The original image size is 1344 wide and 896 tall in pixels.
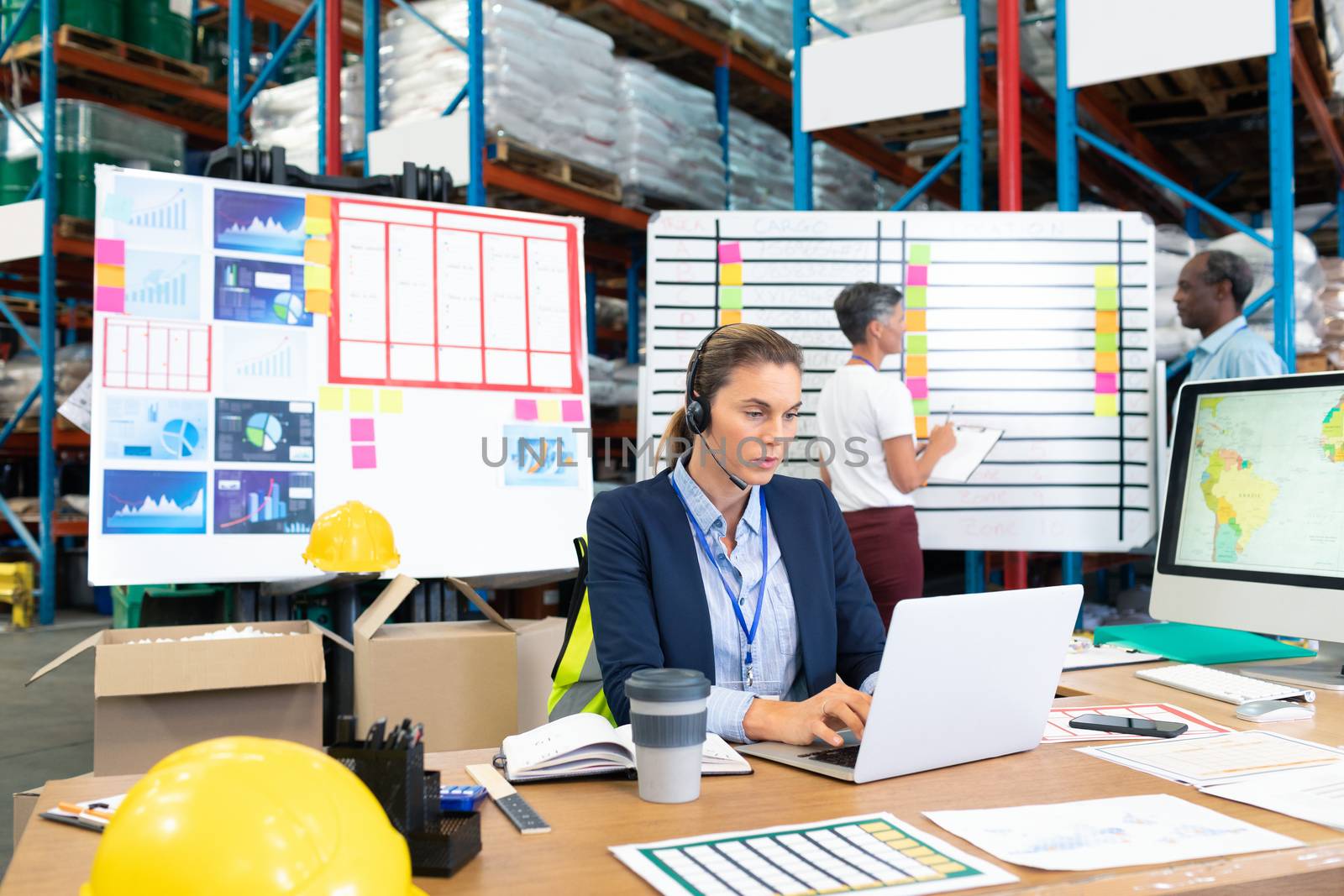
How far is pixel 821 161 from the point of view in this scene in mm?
7086

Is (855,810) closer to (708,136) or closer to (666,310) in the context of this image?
(666,310)

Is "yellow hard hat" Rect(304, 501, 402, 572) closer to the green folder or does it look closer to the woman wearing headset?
the woman wearing headset

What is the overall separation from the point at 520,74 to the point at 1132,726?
504 cm

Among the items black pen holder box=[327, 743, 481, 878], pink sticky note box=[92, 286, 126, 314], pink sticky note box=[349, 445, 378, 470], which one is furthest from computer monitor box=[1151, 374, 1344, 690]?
pink sticky note box=[92, 286, 126, 314]

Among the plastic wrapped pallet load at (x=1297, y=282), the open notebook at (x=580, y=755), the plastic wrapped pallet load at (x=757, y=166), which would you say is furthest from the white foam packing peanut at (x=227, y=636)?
the plastic wrapped pallet load at (x=757, y=166)

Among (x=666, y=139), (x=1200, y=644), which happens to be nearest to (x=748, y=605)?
(x=1200, y=644)

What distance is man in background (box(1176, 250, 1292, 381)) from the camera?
420cm

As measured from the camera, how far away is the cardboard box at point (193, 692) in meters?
2.77

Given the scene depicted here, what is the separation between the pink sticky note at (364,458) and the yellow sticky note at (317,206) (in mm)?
840

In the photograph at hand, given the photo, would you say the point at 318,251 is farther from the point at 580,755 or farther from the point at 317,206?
Answer: the point at 580,755

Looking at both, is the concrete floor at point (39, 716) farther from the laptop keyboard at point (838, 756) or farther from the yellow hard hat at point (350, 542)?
the laptop keyboard at point (838, 756)

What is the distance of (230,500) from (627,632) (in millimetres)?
2367

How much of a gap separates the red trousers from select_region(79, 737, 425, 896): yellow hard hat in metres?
3.12

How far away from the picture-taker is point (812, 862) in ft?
3.65
